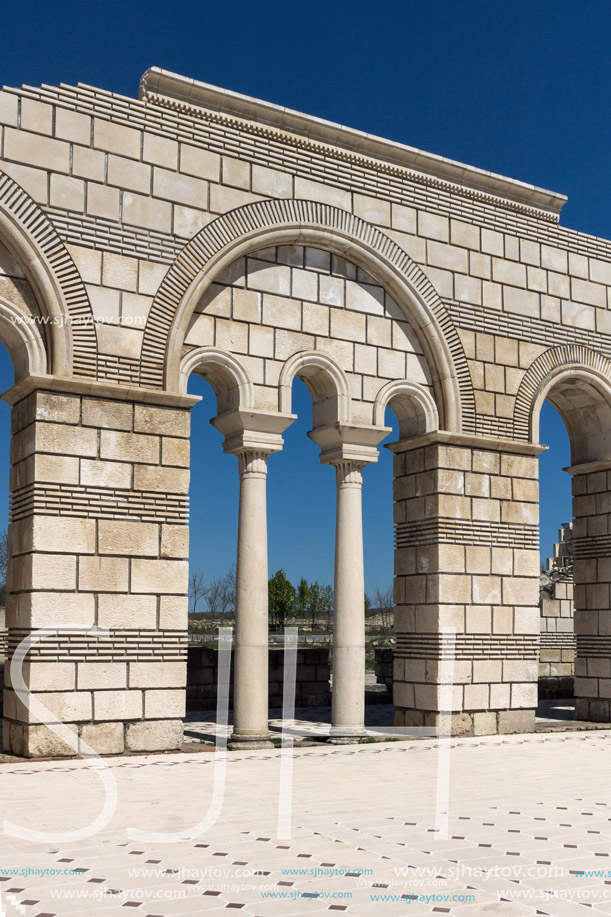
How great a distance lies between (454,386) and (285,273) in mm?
2931

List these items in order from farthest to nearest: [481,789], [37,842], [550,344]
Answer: [550,344] < [481,789] < [37,842]

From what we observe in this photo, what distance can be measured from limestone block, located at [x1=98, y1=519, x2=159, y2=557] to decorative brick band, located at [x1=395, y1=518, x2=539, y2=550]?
412cm

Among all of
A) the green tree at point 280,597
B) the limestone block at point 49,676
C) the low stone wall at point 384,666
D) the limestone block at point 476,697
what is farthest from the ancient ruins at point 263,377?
the green tree at point 280,597

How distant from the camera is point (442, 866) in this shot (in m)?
6.22

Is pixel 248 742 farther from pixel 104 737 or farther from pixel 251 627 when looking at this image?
pixel 104 737

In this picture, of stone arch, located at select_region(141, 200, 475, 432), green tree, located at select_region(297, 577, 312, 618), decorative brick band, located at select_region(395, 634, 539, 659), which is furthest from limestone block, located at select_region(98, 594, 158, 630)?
green tree, located at select_region(297, 577, 312, 618)

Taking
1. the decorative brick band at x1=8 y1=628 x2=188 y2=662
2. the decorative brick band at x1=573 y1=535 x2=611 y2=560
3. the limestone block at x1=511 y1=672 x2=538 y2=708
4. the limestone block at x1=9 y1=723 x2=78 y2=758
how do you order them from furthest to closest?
the decorative brick band at x1=573 y1=535 x2=611 y2=560, the limestone block at x1=511 y1=672 x2=538 y2=708, the decorative brick band at x1=8 y1=628 x2=188 y2=662, the limestone block at x1=9 y1=723 x2=78 y2=758

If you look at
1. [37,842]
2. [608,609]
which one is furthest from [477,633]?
[37,842]

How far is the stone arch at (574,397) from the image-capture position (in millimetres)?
14812

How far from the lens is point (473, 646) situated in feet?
44.5

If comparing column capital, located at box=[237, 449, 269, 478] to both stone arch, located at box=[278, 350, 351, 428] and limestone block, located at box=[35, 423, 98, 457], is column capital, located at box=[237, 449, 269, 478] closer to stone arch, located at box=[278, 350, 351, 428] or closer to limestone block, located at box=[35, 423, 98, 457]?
stone arch, located at box=[278, 350, 351, 428]

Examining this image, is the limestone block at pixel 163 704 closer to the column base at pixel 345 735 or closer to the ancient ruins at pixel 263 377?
the ancient ruins at pixel 263 377

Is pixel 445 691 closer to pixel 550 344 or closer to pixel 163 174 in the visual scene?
pixel 550 344

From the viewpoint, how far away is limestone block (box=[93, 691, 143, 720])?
10.8 m
